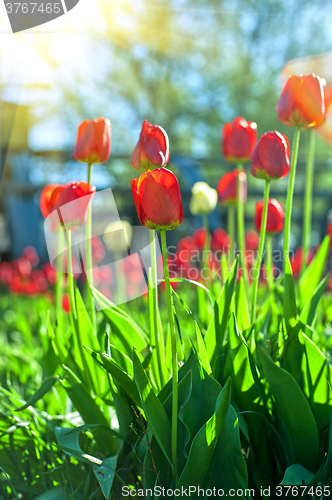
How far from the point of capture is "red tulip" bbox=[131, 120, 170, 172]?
0.80 m

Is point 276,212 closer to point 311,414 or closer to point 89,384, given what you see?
point 311,414

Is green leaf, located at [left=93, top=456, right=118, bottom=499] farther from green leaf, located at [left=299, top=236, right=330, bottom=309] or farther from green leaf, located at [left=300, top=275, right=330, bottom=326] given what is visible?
green leaf, located at [left=299, top=236, right=330, bottom=309]

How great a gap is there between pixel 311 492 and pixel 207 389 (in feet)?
0.83

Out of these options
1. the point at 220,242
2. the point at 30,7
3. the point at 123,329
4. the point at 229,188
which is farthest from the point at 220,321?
the point at 30,7

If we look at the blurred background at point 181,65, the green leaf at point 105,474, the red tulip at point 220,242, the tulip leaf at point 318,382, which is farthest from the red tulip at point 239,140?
the blurred background at point 181,65

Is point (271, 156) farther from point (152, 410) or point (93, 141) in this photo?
point (152, 410)

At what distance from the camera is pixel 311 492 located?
730 millimetres

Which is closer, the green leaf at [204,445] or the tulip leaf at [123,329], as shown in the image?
the green leaf at [204,445]

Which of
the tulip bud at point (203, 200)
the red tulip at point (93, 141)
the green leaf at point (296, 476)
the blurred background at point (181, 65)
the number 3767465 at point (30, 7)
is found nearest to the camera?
the green leaf at point (296, 476)

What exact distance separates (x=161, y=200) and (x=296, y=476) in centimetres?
54

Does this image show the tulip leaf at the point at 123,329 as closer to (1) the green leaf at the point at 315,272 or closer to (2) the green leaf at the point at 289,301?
(2) the green leaf at the point at 289,301

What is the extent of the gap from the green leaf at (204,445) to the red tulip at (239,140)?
0.70m

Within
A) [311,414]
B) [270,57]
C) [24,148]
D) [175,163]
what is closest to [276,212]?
[311,414]

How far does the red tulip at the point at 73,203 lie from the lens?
862 millimetres
